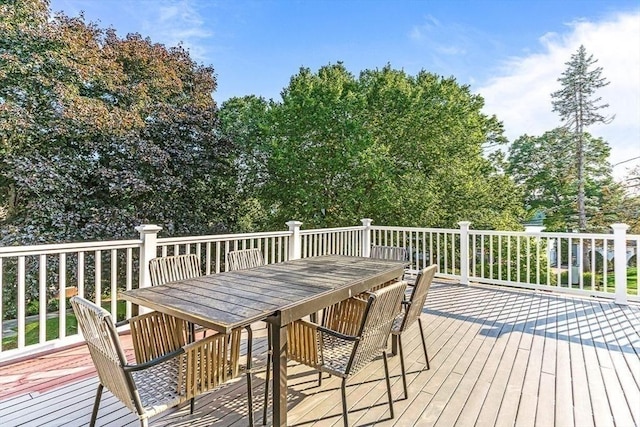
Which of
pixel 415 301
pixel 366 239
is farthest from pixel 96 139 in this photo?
pixel 415 301

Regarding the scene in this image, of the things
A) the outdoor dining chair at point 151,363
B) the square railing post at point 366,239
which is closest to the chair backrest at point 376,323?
the outdoor dining chair at point 151,363

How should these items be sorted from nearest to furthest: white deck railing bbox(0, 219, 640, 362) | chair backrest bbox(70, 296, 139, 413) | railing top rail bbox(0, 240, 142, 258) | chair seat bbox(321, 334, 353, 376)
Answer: chair backrest bbox(70, 296, 139, 413) < chair seat bbox(321, 334, 353, 376) < railing top rail bbox(0, 240, 142, 258) < white deck railing bbox(0, 219, 640, 362)

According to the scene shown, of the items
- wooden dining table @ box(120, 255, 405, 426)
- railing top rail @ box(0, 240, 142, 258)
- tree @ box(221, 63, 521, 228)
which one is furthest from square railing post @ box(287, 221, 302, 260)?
tree @ box(221, 63, 521, 228)

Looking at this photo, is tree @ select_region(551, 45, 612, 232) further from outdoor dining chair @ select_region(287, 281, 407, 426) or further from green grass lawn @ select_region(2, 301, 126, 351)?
green grass lawn @ select_region(2, 301, 126, 351)

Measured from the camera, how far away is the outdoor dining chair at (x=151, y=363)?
61.8 inches

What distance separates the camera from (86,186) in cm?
760

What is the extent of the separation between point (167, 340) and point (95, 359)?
1.60ft

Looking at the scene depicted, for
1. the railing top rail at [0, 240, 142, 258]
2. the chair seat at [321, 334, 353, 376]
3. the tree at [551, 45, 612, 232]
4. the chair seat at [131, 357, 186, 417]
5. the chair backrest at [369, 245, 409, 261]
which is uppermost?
the tree at [551, 45, 612, 232]

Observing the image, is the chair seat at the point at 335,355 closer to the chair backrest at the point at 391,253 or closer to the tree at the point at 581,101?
the chair backrest at the point at 391,253

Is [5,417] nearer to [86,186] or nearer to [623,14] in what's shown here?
Result: [86,186]

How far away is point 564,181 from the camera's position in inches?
699

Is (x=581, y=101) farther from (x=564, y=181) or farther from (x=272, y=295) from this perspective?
(x=272, y=295)

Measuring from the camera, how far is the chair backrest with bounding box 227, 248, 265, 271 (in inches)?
142

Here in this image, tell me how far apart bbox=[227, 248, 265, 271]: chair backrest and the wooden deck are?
77cm
